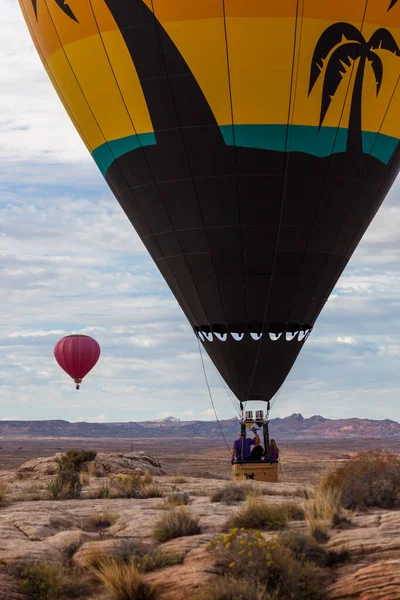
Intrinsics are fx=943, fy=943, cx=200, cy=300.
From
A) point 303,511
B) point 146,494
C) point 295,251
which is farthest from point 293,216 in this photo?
point 303,511

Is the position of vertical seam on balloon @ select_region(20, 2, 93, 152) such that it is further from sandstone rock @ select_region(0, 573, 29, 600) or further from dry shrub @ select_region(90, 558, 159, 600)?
dry shrub @ select_region(90, 558, 159, 600)

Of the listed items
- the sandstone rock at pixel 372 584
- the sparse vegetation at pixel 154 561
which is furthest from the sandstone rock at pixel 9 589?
the sandstone rock at pixel 372 584

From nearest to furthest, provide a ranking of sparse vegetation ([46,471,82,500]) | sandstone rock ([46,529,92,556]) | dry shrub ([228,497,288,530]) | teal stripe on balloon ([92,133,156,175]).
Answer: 1. sandstone rock ([46,529,92,556])
2. dry shrub ([228,497,288,530])
3. sparse vegetation ([46,471,82,500])
4. teal stripe on balloon ([92,133,156,175])

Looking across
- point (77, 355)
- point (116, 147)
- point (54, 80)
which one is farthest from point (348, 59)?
point (77, 355)

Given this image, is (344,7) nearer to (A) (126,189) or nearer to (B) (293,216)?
(B) (293,216)

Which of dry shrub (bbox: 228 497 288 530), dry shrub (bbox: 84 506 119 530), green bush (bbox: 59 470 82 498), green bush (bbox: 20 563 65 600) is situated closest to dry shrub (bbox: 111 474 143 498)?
green bush (bbox: 59 470 82 498)

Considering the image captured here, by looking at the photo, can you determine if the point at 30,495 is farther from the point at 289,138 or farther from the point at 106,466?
the point at 289,138
